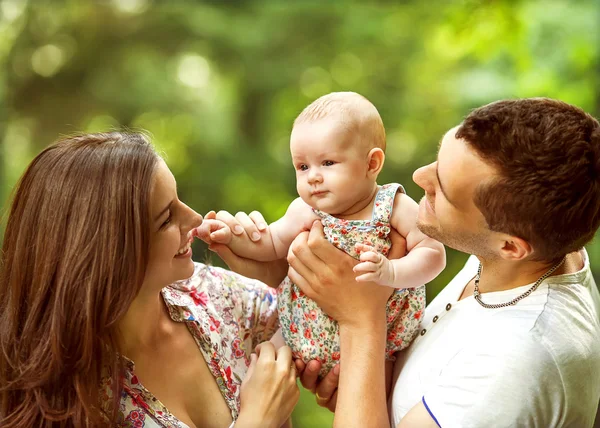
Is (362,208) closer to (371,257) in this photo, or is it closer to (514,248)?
(371,257)

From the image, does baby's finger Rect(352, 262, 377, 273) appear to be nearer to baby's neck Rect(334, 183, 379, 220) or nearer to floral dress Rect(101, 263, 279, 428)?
baby's neck Rect(334, 183, 379, 220)

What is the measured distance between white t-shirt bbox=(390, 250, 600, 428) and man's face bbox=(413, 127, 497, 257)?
0.47ft

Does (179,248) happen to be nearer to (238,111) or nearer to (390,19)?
(238,111)

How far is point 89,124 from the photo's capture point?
5.48 meters

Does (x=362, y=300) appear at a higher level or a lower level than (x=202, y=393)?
higher

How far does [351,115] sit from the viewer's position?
5.71 feet

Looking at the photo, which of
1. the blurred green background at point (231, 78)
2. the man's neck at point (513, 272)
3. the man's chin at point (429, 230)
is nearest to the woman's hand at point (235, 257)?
the man's chin at point (429, 230)

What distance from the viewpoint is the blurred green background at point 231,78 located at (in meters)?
5.43

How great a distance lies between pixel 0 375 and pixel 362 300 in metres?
0.85

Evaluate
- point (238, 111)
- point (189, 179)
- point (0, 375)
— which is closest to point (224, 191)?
point (189, 179)

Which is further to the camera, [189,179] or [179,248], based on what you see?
[189,179]

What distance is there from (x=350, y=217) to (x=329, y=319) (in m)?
0.27

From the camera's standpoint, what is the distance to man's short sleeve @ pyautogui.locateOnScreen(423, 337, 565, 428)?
58.2 inches

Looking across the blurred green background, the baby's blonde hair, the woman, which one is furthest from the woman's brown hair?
the blurred green background
